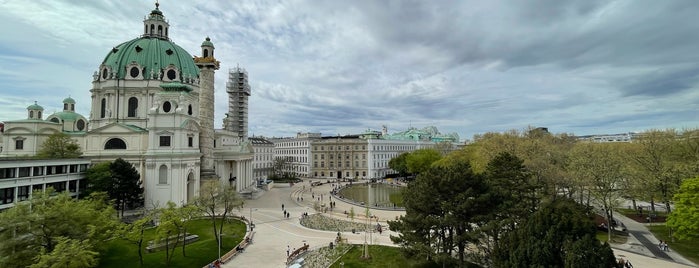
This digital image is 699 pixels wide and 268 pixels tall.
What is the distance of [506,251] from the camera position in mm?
18703

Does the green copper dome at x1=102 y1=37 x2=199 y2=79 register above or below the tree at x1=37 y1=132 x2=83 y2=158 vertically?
above

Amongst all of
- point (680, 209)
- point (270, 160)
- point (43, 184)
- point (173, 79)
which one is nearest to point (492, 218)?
point (680, 209)

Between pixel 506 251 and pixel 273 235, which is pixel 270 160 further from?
pixel 506 251

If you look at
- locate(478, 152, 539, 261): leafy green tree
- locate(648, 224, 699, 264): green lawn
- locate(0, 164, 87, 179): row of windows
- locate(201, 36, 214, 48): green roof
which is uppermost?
locate(201, 36, 214, 48): green roof

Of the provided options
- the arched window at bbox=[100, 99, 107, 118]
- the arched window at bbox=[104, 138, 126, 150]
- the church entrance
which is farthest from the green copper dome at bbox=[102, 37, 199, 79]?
the church entrance

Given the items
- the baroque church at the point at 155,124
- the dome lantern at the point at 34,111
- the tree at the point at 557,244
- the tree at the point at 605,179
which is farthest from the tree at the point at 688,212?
the dome lantern at the point at 34,111

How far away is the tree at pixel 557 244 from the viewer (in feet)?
49.2

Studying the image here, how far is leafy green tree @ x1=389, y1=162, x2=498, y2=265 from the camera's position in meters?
21.3

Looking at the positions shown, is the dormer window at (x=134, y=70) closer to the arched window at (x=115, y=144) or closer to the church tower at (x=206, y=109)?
the church tower at (x=206, y=109)

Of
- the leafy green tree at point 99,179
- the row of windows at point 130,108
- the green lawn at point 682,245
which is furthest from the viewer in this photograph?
the row of windows at point 130,108

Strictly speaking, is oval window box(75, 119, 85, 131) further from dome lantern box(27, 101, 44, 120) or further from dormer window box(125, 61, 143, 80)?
dormer window box(125, 61, 143, 80)

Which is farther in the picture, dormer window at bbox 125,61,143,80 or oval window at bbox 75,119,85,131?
oval window at bbox 75,119,85,131

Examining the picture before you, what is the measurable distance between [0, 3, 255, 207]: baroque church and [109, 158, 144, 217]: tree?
2.97 meters

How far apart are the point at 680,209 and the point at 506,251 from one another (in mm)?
16710
